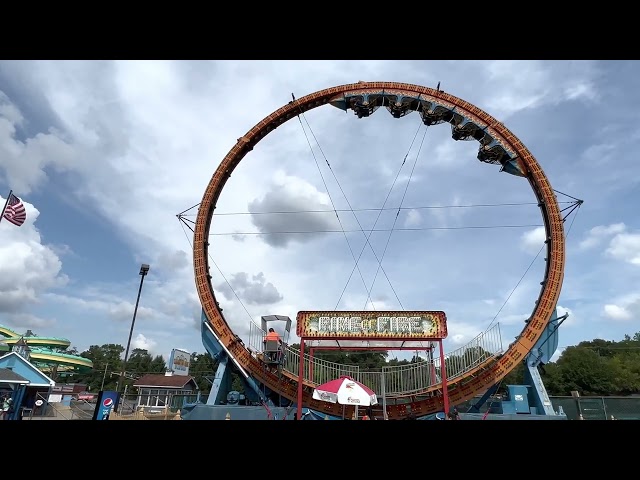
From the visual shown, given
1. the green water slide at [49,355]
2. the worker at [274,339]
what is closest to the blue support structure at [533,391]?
the worker at [274,339]

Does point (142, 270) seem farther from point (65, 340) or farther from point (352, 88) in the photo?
point (65, 340)

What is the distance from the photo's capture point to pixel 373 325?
13812mm

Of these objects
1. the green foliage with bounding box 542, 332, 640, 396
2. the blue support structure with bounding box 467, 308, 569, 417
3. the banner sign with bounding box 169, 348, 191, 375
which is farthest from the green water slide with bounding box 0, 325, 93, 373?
the green foliage with bounding box 542, 332, 640, 396

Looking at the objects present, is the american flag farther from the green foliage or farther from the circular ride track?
the green foliage

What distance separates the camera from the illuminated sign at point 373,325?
13312 mm

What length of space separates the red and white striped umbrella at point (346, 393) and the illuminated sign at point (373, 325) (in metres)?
2.60

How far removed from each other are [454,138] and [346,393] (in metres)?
13.8

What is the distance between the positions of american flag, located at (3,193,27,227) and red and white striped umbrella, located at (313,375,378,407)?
16.4 m

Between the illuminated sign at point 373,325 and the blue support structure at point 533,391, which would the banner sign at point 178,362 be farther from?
the blue support structure at point 533,391

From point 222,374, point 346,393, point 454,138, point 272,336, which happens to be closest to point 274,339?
point 272,336

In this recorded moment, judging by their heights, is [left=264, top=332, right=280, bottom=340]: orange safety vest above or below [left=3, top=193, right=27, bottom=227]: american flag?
below

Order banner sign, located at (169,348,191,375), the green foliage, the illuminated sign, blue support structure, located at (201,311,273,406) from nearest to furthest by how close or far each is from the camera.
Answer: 1. the illuminated sign
2. blue support structure, located at (201,311,273,406)
3. banner sign, located at (169,348,191,375)
4. the green foliage

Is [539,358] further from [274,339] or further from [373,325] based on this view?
[274,339]

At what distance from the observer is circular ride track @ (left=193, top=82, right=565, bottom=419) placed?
14.8m
